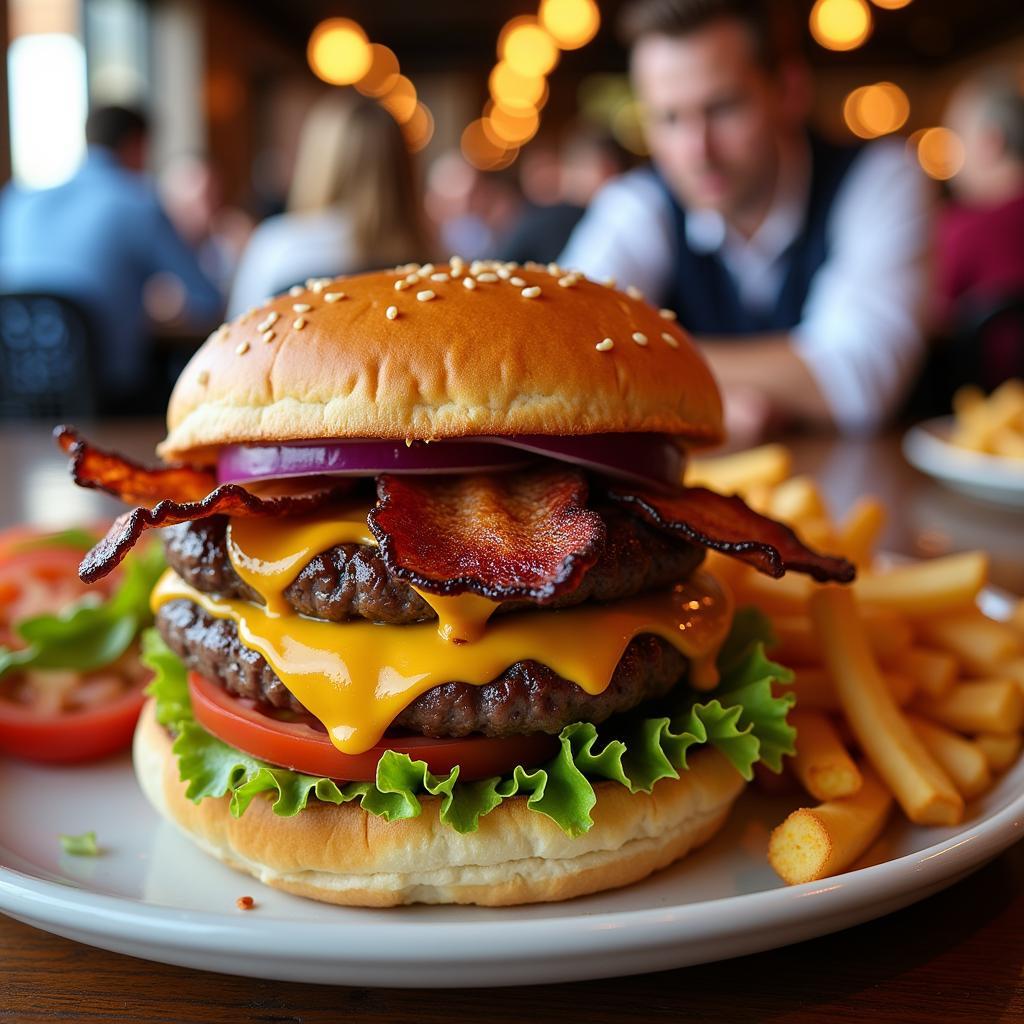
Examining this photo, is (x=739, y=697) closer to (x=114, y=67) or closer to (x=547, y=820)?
(x=547, y=820)

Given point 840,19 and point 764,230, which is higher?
point 840,19

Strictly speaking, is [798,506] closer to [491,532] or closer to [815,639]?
[815,639]

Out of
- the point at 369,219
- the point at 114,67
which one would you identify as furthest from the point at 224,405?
the point at 114,67

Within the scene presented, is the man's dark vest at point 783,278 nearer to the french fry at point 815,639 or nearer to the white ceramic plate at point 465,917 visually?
the french fry at point 815,639

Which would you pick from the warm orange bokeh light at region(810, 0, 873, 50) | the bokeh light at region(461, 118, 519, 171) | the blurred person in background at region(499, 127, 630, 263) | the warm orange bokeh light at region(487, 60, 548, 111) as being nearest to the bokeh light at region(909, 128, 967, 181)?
the bokeh light at region(461, 118, 519, 171)

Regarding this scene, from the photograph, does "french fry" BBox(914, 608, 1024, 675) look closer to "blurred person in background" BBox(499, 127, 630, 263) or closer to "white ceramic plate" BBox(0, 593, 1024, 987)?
"white ceramic plate" BBox(0, 593, 1024, 987)

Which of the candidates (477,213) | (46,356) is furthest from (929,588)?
(477,213)
